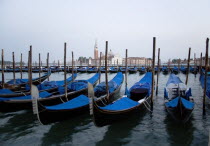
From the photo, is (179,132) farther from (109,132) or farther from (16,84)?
(16,84)

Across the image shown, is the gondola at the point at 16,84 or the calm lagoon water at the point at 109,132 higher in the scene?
the gondola at the point at 16,84

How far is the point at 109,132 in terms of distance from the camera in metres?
6.44

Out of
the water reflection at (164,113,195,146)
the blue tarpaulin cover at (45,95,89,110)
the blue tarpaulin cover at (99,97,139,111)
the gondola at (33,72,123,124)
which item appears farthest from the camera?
the blue tarpaulin cover at (45,95,89,110)

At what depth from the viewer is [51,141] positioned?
229 inches

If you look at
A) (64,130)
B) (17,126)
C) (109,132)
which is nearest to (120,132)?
(109,132)

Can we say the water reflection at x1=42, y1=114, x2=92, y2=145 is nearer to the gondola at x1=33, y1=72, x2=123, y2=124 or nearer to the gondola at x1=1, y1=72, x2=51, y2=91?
the gondola at x1=33, y1=72, x2=123, y2=124

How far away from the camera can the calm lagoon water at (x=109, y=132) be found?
5766 millimetres

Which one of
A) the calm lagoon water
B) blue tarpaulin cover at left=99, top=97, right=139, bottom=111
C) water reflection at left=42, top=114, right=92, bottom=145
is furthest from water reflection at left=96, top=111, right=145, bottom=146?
water reflection at left=42, top=114, right=92, bottom=145

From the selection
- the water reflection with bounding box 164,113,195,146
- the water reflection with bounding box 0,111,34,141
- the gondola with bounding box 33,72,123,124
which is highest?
the gondola with bounding box 33,72,123,124

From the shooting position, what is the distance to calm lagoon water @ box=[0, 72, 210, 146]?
227 inches

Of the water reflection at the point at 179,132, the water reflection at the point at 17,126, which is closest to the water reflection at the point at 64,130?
the water reflection at the point at 17,126

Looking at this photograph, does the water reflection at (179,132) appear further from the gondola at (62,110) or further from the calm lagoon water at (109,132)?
the gondola at (62,110)

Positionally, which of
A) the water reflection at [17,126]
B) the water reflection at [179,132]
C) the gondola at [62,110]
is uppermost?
the gondola at [62,110]

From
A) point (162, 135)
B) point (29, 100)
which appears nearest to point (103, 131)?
point (162, 135)
